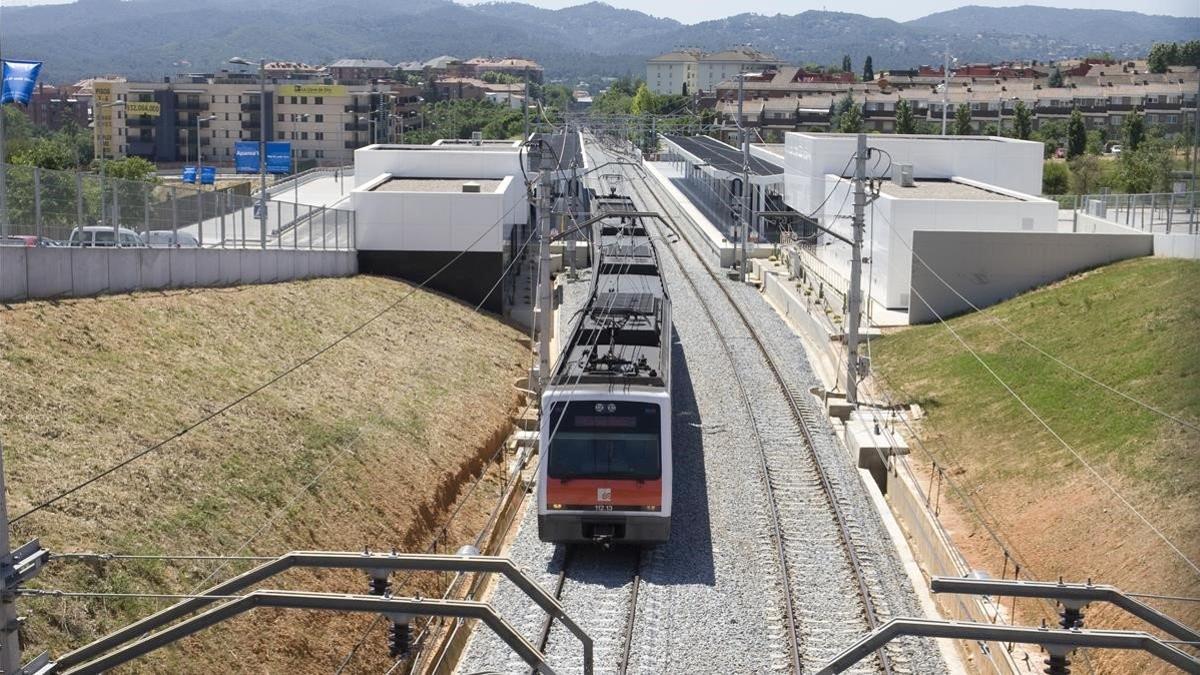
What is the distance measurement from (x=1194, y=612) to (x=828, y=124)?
11005 centimetres

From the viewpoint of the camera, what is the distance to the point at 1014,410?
24281mm

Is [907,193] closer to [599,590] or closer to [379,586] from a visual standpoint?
[599,590]

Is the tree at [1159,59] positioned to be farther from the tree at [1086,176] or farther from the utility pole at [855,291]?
the utility pole at [855,291]

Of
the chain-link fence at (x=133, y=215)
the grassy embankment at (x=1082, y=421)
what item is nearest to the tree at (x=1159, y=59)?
the grassy embankment at (x=1082, y=421)

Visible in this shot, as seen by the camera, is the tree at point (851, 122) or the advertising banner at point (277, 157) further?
the tree at point (851, 122)

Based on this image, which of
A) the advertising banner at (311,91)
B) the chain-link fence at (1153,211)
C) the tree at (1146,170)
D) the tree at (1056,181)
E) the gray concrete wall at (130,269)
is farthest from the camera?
the advertising banner at (311,91)

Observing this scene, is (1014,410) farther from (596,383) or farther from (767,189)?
(767,189)

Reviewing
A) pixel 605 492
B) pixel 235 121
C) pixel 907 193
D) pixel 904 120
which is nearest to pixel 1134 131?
pixel 904 120

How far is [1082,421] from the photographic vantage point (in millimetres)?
21703

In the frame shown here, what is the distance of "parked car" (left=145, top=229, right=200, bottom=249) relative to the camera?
945 inches

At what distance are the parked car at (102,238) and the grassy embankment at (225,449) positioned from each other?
997mm

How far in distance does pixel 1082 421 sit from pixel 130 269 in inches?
596

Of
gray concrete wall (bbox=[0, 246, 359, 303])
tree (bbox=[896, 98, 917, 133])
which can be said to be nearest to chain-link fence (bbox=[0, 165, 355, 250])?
gray concrete wall (bbox=[0, 246, 359, 303])

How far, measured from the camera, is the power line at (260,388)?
1367 cm
